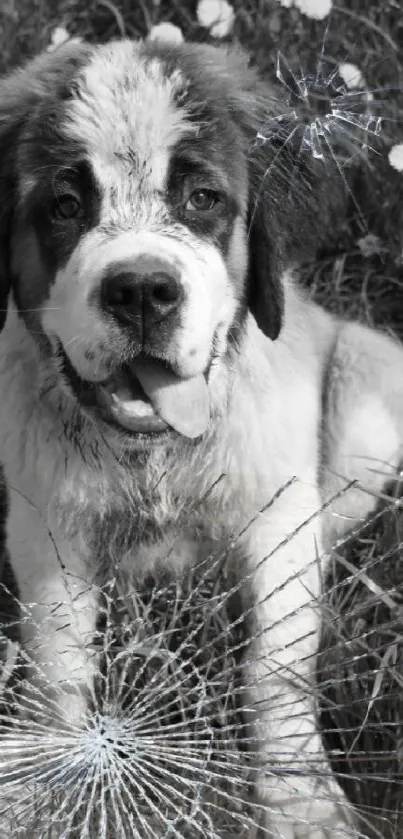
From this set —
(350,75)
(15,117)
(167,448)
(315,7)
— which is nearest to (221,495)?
(167,448)

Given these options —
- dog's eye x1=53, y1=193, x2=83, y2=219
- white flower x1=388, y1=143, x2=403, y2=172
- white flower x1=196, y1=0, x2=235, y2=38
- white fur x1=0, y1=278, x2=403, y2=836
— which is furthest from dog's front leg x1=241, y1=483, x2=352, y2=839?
white flower x1=196, y1=0, x2=235, y2=38

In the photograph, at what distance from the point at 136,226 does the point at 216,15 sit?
162 cm

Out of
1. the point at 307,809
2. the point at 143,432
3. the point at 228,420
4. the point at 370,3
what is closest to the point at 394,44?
the point at 370,3

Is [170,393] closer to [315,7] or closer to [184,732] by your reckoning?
[184,732]

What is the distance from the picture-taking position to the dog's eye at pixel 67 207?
7.93 feet

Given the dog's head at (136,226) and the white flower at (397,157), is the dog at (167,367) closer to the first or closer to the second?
the dog's head at (136,226)

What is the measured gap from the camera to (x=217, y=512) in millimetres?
2691

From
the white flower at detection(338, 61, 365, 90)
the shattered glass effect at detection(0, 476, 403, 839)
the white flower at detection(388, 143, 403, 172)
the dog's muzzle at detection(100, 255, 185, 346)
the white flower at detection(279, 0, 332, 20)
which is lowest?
the shattered glass effect at detection(0, 476, 403, 839)

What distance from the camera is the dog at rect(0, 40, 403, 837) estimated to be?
2316 millimetres

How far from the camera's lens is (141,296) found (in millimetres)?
2188

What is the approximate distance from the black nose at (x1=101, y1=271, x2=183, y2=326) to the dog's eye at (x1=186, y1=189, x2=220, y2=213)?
0.31 meters

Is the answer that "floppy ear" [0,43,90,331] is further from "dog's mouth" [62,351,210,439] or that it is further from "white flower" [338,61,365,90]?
"white flower" [338,61,365,90]

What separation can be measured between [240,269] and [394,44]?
5.01ft

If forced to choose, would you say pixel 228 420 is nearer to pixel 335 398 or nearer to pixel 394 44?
pixel 335 398
